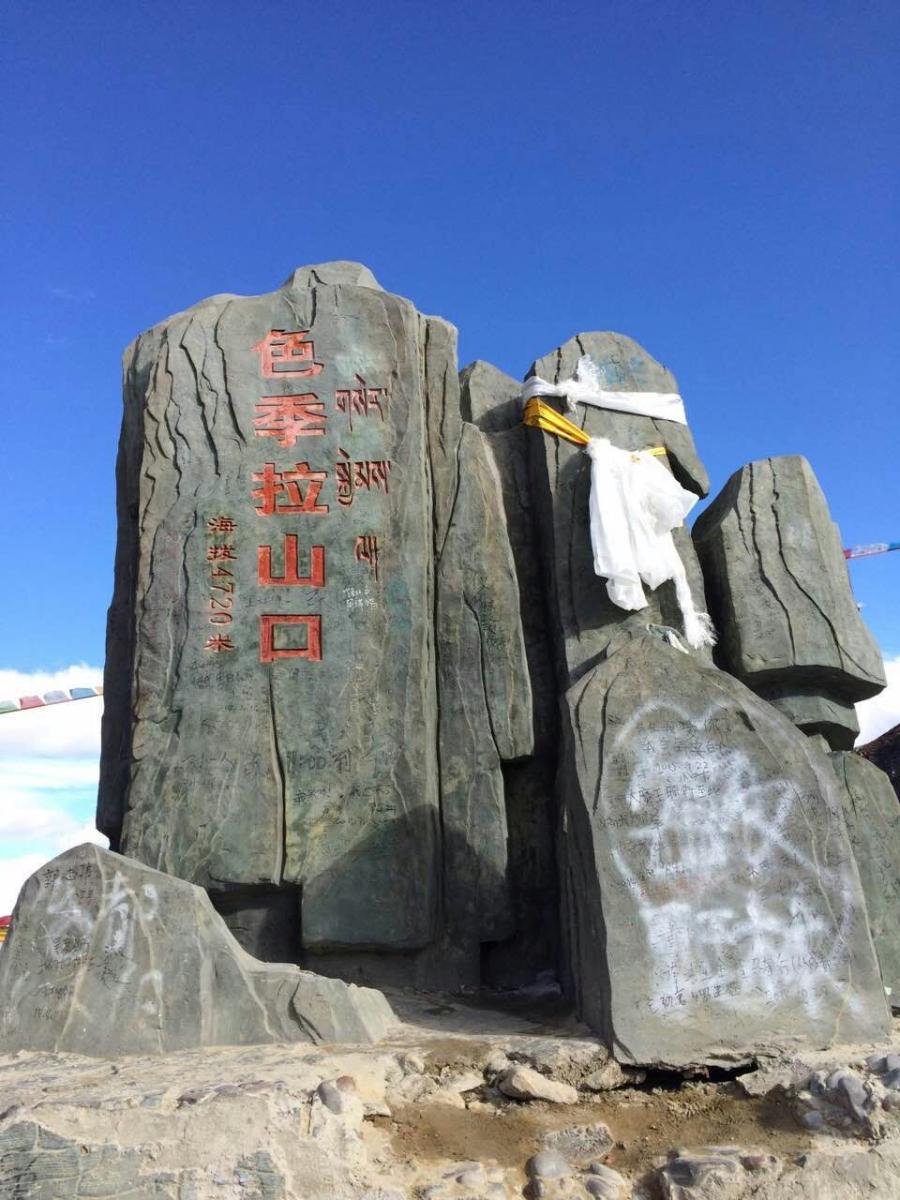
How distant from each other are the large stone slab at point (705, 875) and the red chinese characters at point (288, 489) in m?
2.26

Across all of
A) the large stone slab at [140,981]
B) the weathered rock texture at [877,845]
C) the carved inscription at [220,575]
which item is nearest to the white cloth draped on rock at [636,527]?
the weathered rock texture at [877,845]

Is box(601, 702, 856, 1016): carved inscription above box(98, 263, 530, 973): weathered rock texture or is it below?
below

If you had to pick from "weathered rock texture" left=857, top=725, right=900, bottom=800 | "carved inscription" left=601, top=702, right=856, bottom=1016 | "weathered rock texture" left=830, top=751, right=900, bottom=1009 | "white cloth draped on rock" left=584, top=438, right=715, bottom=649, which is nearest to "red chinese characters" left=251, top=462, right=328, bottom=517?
"white cloth draped on rock" left=584, top=438, right=715, bottom=649

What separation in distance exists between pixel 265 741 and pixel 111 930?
1.49 metres

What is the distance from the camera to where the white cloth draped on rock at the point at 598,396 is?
6.12 m

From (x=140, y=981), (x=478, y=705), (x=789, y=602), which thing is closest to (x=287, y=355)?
(x=478, y=705)

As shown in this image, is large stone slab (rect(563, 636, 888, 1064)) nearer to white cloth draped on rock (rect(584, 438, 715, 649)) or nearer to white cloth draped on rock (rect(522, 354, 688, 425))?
white cloth draped on rock (rect(584, 438, 715, 649))

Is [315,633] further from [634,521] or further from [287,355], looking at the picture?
[634,521]

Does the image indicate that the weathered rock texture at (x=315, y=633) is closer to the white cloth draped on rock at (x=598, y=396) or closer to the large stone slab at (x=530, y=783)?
the large stone slab at (x=530, y=783)

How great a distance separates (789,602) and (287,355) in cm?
321

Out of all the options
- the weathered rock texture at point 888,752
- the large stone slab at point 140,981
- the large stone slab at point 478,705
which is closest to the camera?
the large stone slab at point 140,981

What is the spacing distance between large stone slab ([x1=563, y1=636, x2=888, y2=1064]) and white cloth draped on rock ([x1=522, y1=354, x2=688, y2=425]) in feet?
8.12

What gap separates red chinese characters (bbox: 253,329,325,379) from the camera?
5.91 m

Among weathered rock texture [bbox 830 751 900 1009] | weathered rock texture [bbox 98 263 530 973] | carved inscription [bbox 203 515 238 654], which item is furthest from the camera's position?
carved inscription [bbox 203 515 238 654]
